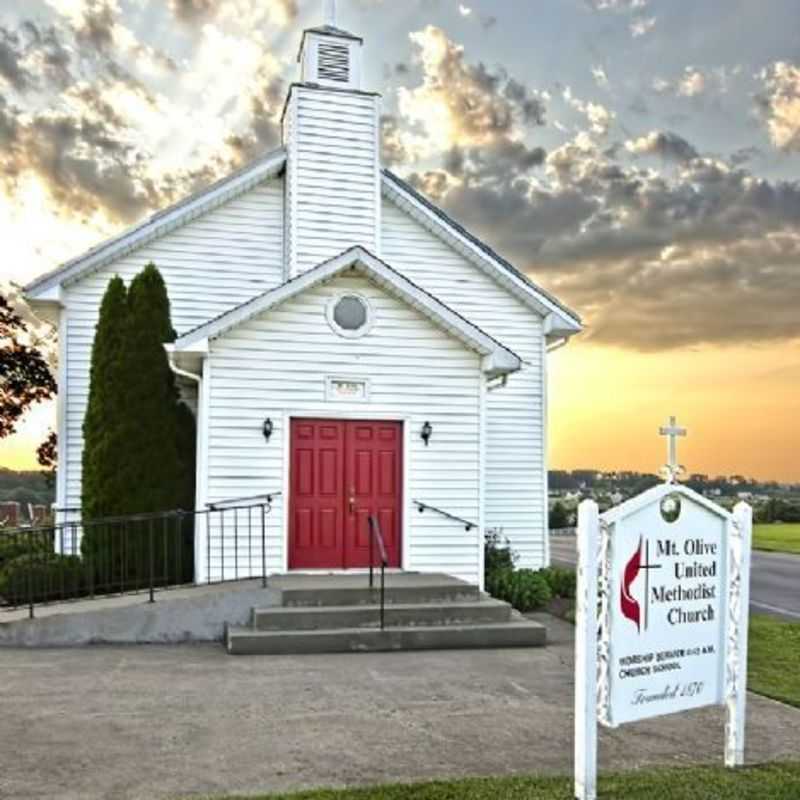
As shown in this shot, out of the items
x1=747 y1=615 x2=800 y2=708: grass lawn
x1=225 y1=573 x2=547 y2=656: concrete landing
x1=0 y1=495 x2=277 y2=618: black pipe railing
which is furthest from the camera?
x1=0 y1=495 x2=277 y2=618: black pipe railing

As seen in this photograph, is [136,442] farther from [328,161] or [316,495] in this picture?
[328,161]

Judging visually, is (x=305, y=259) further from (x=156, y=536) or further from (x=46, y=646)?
(x=46, y=646)

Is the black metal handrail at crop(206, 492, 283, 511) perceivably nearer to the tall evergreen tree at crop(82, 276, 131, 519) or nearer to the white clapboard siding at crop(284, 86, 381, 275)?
the tall evergreen tree at crop(82, 276, 131, 519)

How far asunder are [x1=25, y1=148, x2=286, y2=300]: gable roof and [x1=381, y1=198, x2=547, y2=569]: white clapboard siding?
2.34 metres

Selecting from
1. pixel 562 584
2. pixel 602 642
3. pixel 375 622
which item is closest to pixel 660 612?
pixel 602 642

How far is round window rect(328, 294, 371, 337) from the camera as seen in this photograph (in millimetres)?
13695

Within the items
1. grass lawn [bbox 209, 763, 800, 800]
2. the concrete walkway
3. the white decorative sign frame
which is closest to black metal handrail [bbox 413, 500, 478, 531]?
the concrete walkway

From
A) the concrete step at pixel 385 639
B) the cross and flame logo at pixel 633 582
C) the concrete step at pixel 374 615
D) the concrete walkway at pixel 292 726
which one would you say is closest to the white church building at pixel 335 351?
the concrete step at pixel 374 615

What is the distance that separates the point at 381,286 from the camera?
45.3 feet

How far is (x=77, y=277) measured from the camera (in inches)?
597

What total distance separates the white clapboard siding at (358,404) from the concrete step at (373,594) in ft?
5.09

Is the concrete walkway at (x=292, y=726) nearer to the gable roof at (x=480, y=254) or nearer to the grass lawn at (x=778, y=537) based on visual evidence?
the gable roof at (x=480, y=254)

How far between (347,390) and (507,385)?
14.0 ft

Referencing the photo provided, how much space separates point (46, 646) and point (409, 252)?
9.06 metres
